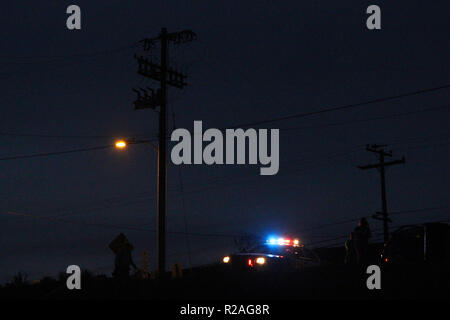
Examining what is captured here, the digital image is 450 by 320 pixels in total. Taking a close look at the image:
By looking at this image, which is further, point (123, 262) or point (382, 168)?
point (382, 168)

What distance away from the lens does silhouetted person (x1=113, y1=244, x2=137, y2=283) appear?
23297 millimetres

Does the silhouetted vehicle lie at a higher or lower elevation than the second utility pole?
lower

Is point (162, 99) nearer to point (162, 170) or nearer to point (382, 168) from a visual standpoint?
point (162, 170)

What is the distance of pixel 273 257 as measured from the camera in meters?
20.7

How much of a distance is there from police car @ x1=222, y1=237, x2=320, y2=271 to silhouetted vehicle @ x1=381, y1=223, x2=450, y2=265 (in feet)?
12.0

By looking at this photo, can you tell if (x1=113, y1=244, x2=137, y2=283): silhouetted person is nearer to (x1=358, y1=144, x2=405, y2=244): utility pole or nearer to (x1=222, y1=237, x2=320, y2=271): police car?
(x1=222, y1=237, x2=320, y2=271): police car

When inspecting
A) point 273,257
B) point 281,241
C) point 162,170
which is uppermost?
point 162,170

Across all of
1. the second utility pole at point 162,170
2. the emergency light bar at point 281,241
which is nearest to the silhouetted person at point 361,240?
the emergency light bar at point 281,241

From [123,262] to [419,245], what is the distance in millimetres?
9979

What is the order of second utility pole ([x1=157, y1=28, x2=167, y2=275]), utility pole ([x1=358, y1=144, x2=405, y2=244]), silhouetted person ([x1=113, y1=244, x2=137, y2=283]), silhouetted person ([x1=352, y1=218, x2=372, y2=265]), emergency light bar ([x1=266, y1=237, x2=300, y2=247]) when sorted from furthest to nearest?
utility pole ([x1=358, y1=144, x2=405, y2=244]) < second utility pole ([x1=157, y1=28, x2=167, y2=275]) < silhouetted person ([x1=352, y1=218, x2=372, y2=265]) < silhouetted person ([x1=113, y1=244, x2=137, y2=283]) < emergency light bar ([x1=266, y1=237, x2=300, y2=247])

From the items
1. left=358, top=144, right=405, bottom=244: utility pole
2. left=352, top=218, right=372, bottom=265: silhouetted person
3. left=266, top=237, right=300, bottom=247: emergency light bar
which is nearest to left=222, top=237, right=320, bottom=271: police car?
left=266, top=237, right=300, bottom=247: emergency light bar

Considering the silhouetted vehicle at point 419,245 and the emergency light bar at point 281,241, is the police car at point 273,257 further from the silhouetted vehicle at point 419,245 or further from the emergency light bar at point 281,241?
the silhouetted vehicle at point 419,245

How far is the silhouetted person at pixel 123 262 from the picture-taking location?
23297 mm

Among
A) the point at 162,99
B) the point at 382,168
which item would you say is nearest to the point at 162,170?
the point at 162,99
